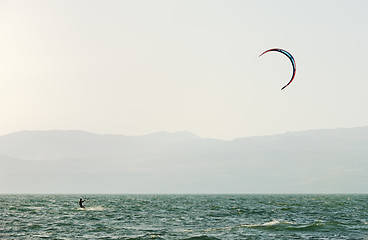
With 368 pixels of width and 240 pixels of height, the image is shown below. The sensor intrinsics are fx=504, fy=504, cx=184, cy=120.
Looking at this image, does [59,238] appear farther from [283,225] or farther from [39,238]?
[283,225]

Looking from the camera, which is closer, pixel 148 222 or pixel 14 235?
pixel 14 235

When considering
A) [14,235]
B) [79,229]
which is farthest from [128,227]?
[14,235]

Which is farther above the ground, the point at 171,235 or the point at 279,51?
the point at 279,51

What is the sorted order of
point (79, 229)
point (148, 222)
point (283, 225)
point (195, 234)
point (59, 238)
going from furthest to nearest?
point (148, 222), point (283, 225), point (79, 229), point (195, 234), point (59, 238)

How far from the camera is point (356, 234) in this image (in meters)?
41.1

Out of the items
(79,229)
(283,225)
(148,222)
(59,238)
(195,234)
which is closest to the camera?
(59,238)

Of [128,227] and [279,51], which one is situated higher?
[279,51]

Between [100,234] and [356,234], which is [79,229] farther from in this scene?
[356,234]

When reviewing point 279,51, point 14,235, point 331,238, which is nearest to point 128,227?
point 14,235

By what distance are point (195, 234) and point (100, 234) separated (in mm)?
7505

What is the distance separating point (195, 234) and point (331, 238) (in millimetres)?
10486

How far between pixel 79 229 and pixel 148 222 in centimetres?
950

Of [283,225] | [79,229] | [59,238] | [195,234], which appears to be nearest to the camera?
[59,238]

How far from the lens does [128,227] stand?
45438 mm
